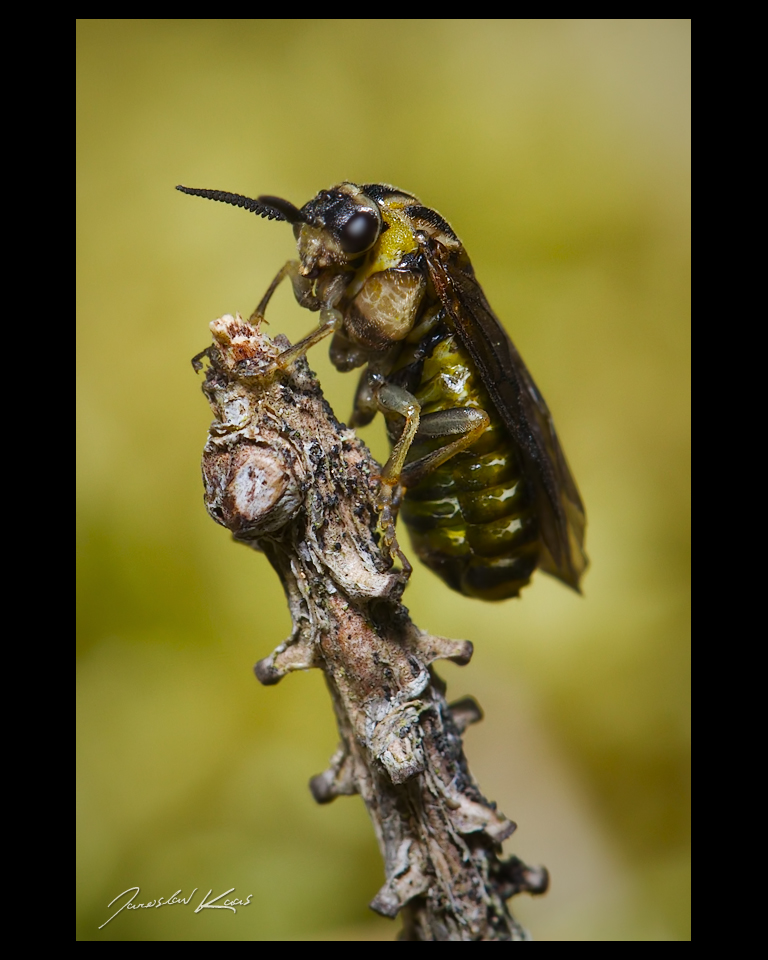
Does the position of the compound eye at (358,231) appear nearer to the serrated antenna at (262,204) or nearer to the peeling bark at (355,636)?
the serrated antenna at (262,204)

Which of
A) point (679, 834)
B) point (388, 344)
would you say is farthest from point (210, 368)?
point (679, 834)

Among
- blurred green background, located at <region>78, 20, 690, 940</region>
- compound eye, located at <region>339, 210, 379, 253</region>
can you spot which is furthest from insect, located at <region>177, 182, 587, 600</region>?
blurred green background, located at <region>78, 20, 690, 940</region>

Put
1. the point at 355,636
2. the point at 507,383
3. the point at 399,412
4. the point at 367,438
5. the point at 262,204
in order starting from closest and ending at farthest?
the point at 355,636
the point at 262,204
the point at 399,412
the point at 507,383
the point at 367,438

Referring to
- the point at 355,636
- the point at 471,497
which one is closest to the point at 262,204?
the point at 471,497

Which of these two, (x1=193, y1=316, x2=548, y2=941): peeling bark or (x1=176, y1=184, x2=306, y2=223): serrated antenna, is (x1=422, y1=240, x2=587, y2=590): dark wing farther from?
(x1=193, y1=316, x2=548, y2=941): peeling bark

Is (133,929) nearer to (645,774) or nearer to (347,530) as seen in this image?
(347,530)
